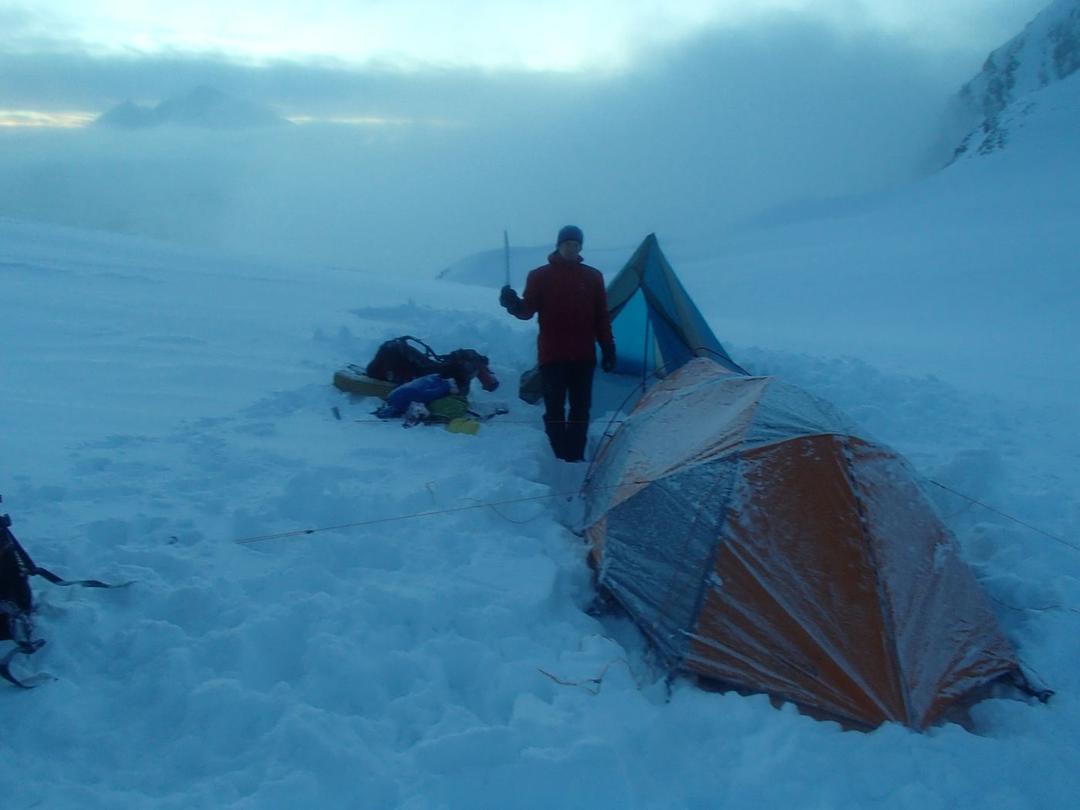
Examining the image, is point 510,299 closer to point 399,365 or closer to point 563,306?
point 563,306

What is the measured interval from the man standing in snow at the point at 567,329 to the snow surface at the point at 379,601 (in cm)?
25

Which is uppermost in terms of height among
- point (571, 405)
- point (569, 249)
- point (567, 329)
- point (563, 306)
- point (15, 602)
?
point (569, 249)

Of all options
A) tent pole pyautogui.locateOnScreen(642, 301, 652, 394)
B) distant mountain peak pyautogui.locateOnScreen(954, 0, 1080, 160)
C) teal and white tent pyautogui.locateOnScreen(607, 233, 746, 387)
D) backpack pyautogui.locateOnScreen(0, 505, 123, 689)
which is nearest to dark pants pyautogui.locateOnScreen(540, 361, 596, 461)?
tent pole pyautogui.locateOnScreen(642, 301, 652, 394)

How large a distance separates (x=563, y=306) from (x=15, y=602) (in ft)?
11.6

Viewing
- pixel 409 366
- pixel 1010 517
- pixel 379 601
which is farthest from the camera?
pixel 409 366

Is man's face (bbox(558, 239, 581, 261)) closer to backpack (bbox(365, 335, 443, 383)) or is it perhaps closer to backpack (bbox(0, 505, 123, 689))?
backpack (bbox(365, 335, 443, 383))

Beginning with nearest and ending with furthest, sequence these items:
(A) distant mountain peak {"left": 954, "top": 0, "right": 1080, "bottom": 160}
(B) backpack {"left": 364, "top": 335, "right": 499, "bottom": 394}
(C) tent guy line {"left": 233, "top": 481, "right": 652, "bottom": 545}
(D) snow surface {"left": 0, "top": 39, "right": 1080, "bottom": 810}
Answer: (D) snow surface {"left": 0, "top": 39, "right": 1080, "bottom": 810} → (C) tent guy line {"left": 233, "top": 481, "right": 652, "bottom": 545} → (B) backpack {"left": 364, "top": 335, "right": 499, "bottom": 394} → (A) distant mountain peak {"left": 954, "top": 0, "right": 1080, "bottom": 160}

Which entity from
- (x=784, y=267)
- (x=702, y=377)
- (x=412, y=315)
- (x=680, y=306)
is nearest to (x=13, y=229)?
(x=412, y=315)

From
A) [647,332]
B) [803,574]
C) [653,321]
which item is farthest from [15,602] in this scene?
[653,321]

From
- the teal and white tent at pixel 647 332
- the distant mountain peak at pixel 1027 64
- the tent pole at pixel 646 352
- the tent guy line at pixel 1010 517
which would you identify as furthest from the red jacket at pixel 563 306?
the distant mountain peak at pixel 1027 64

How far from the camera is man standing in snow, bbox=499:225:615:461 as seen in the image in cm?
546

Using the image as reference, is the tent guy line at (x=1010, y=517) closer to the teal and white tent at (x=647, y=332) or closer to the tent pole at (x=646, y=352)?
the teal and white tent at (x=647, y=332)

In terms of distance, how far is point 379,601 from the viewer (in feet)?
11.6

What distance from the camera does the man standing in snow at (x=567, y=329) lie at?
5.46 m
